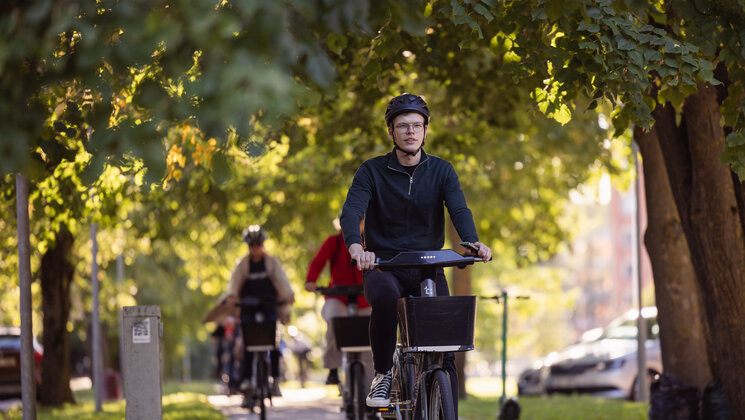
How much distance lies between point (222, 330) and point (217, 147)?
1856 centimetres

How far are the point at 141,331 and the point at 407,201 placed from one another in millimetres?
2761

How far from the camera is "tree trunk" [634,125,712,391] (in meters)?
11.2

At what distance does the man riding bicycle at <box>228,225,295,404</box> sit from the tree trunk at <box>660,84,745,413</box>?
159 inches

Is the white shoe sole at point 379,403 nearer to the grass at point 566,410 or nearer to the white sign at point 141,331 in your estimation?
the white sign at point 141,331

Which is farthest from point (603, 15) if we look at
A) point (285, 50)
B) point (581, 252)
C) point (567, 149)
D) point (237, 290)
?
point (581, 252)

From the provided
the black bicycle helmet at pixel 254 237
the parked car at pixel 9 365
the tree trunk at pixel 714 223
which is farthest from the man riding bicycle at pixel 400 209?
the parked car at pixel 9 365

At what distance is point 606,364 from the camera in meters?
18.9

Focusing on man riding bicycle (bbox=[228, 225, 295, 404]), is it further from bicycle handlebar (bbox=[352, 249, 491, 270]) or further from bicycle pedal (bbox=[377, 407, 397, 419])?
bicycle handlebar (bbox=[352, 249, 491, 270])

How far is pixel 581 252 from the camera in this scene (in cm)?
9431

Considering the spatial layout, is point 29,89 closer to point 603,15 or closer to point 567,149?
point 603,15

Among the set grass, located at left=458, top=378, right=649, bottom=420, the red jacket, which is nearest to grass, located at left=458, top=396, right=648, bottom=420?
grass, located at left=458, top=378, right=649, bottom=420

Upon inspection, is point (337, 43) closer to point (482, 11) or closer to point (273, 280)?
point (482, 11)

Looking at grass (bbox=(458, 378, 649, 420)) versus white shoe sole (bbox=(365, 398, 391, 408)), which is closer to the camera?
white shoe sole (bbox=(365, 398, 391, 408))

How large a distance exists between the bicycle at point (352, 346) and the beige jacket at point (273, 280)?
2079mm
